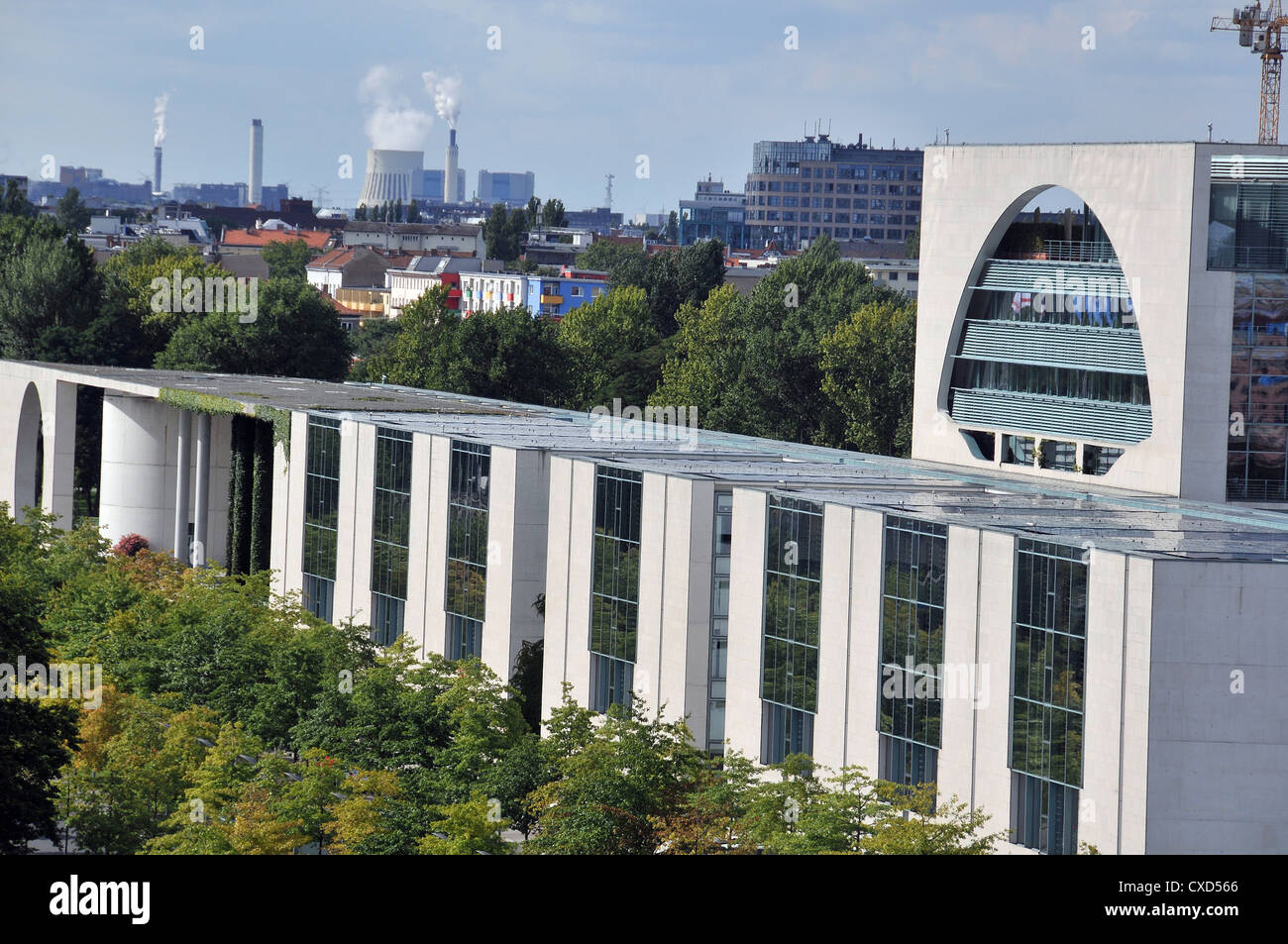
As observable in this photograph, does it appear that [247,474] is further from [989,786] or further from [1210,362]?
[989,786]

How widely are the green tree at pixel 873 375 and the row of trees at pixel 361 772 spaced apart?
52.5 m

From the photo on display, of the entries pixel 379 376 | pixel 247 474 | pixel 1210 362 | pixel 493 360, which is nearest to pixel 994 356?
pixel 1210 362

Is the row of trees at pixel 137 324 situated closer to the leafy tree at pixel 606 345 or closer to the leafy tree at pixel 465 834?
the leafy tree at pixel 606 345

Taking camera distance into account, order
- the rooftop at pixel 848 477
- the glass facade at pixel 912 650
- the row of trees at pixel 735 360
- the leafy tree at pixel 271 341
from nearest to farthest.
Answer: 1. the glass facade at pixel 912 650
2. the rooftop at pixel 848 477
3. the row of trees at pixel 735 360
4. the leafy tree at pixel 271 341

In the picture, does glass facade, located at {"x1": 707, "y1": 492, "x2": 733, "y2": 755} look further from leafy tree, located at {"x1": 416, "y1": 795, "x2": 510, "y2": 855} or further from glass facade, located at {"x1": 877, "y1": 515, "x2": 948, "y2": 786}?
leafy tree, located at {"x1": 416, "y1": 795, "x2": 510, "y2": 855}

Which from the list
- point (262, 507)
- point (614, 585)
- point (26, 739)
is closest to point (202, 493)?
point (262, 507)

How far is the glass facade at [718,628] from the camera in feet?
126

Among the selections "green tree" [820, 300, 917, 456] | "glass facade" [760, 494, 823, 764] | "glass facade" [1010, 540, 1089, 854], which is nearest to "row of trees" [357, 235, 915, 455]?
"green tree" [820, 300, 917, 456]

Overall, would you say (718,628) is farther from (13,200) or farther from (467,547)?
(13,200)

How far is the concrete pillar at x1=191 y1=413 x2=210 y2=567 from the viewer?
65.4 m

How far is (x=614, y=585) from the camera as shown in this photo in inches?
1604

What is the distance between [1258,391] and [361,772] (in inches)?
1236

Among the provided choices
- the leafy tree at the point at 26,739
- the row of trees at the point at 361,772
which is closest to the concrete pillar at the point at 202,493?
the row of trees at the point at 361,772
